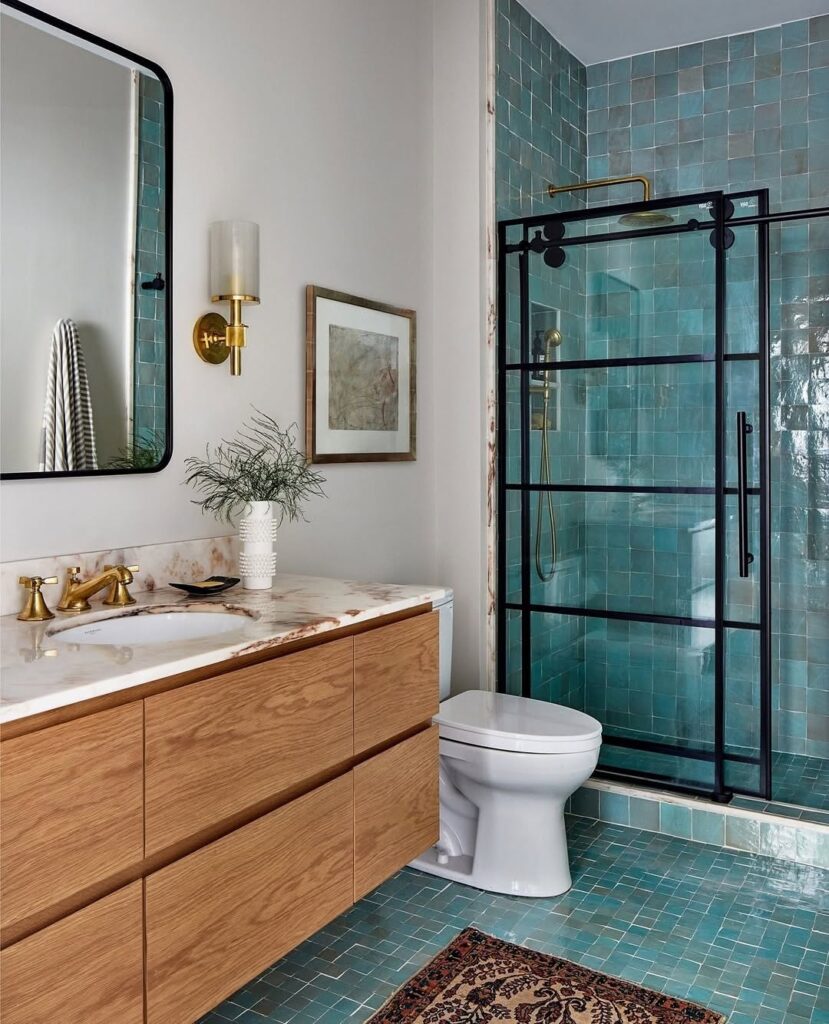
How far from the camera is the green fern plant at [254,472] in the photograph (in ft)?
7.06

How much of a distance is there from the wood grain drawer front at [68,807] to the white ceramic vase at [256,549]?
2.47ft

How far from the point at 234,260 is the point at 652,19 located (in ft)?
7.07

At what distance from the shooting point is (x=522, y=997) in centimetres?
192

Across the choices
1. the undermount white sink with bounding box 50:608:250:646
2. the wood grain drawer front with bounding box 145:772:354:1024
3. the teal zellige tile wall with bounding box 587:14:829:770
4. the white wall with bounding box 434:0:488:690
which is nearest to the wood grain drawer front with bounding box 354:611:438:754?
the wood grain drawer front with bounding box 145:772:354:1024

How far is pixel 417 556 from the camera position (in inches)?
121

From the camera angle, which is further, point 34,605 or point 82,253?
point 82,253

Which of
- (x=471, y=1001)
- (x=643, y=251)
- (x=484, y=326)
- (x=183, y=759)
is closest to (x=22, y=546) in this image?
(x=183, y=759)

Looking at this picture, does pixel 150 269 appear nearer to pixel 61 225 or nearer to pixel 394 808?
pixel 61 225

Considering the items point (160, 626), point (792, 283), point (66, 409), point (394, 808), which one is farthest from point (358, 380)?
point (792, 283)

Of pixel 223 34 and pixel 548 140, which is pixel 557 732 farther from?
pixel 548 140

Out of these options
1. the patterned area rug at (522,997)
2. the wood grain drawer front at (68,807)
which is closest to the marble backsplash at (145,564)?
the wood grain drawer front at (68,807)

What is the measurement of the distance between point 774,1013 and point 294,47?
2.54 metres

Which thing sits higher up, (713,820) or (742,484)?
(742,484)

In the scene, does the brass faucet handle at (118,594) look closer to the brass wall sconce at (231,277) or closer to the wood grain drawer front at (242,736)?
the wood grain drawer front at (242,736)
